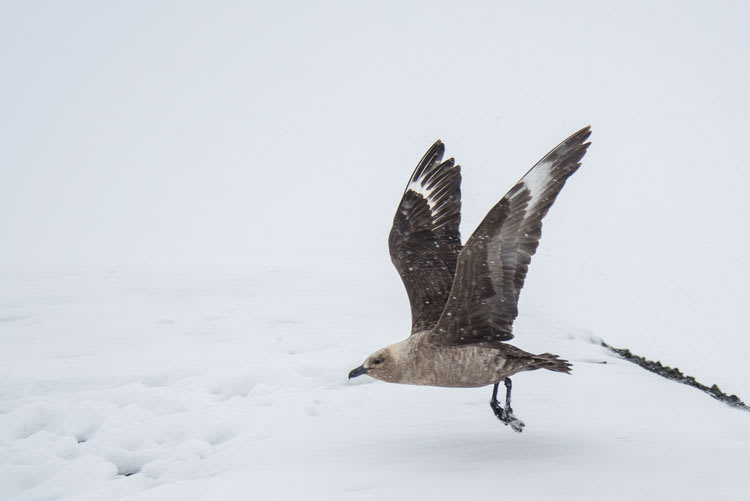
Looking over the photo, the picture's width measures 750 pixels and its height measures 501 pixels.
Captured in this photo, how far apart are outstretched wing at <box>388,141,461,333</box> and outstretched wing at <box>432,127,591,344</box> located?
2.17ft

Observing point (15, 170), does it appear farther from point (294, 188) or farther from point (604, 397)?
point (604, 397)

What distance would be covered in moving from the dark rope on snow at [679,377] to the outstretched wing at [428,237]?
2.20 m

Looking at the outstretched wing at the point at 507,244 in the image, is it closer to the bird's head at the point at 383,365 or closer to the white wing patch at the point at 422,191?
the bird's head at the point at 383,365

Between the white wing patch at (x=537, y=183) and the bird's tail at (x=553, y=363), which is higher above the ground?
the white wing patch at (x=537, y=183)

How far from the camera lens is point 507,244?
411cm

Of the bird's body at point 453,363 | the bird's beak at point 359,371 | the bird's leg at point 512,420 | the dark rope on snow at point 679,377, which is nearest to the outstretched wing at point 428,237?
the bird's body at point 453,363

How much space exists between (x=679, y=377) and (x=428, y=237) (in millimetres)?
2694

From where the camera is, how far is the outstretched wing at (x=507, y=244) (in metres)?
4.01

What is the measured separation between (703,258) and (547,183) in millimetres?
20223

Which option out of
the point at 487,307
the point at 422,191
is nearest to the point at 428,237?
the point at 422,191

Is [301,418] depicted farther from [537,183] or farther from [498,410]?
[537,183]

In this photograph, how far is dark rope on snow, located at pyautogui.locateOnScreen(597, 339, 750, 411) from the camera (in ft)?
18.1

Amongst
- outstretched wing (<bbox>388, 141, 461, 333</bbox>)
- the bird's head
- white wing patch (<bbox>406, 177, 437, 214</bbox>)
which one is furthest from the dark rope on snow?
the bird's head

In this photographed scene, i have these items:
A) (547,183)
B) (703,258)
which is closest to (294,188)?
(703,258)
